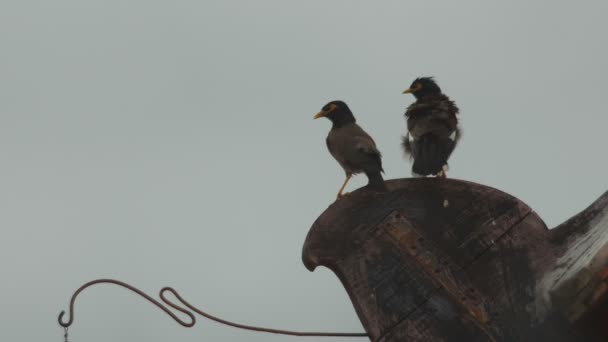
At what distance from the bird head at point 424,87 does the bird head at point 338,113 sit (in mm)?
708

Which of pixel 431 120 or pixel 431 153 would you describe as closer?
pixel 431 153

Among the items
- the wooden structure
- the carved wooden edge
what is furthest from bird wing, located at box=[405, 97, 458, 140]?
the carved wooden edge

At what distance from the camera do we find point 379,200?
398cm

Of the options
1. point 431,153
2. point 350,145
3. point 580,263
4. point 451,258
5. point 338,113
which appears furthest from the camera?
point 338,113

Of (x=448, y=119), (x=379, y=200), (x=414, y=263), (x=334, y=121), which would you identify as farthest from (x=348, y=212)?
(x=334, y=121)

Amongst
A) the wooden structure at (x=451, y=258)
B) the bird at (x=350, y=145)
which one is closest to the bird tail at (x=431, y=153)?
the bird at (x=350, y=145)

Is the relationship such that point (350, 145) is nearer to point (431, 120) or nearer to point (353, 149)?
point (353, 149)

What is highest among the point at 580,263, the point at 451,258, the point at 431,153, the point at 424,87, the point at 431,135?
the point at 424,87

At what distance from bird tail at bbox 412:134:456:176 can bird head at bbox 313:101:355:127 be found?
1830 mm

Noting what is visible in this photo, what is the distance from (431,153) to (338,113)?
6.99 ft

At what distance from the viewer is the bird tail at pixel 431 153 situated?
6608 millimetres

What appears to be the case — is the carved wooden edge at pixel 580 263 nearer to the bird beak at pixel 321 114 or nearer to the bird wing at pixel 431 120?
the bird wing at pixel 431 120

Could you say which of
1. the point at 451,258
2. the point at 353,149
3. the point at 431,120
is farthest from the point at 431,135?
the point at 451,258

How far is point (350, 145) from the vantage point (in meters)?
7.66
